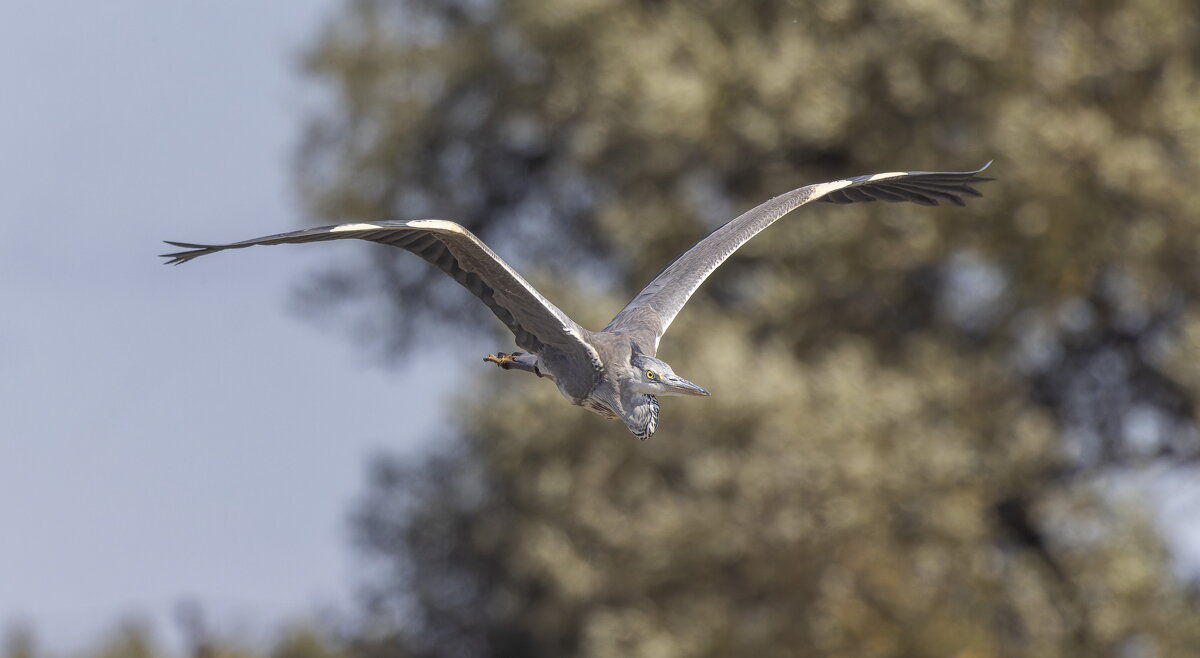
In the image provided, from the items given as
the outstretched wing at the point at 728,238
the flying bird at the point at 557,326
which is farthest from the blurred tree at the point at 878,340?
the flying bird at the point at 557,326

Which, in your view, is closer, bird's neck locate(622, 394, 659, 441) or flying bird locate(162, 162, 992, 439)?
flying bird locate(162, 162, 992, 439)

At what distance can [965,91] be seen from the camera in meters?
18.8

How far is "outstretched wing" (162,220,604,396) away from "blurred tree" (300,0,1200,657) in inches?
394

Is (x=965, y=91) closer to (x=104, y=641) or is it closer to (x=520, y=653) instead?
(x=520, y=653)

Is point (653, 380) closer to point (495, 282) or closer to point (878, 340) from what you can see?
point (495, 282)

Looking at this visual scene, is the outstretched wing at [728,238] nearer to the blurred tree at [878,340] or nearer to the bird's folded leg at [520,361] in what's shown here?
the bird's folded leg at [520,361]

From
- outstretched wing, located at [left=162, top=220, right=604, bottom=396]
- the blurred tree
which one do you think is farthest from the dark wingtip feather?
the blurred tree

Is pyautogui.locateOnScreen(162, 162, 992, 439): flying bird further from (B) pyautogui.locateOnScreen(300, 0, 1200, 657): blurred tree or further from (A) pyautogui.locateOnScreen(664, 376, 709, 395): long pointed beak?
(B) pyautogui.locateOnScreen(300, 0, 1200, 657): blurred tree

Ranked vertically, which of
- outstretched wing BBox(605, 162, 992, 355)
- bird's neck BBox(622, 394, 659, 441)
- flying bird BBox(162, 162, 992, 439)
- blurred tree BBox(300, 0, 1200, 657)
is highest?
blurred tree BBox(300, 0, 1200, 657)

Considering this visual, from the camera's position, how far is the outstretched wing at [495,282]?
6.86 m

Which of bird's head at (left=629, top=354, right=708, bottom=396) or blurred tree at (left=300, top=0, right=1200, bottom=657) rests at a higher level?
blurred tree at (left=300, top=0, right=1200, bottom=657)

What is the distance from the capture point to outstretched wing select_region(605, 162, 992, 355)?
8.15m

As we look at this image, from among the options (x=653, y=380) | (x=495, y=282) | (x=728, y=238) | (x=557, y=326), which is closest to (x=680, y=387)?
(x=653, y=380)

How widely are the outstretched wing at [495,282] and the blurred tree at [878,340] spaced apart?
32.8 feet
